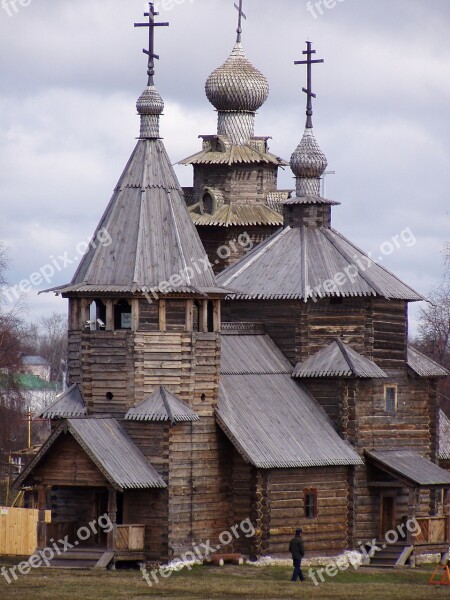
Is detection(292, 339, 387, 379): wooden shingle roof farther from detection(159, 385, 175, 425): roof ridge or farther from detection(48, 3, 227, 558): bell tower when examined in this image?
detection(159, 385, 175, 425): roof ridge

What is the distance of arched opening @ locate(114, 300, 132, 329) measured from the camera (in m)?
52.1

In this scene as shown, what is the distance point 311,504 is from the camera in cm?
5397

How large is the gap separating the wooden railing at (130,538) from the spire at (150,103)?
33.7ft

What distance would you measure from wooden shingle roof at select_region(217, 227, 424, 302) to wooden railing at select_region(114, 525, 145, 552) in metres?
7.55

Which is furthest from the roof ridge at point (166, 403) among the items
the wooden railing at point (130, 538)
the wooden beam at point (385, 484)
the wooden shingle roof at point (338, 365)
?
the wooden beam at point (385, 484)

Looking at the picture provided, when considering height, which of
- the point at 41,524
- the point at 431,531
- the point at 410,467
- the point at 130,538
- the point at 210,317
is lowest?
the point at 130,538

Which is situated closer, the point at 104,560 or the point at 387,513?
the point at 104,560

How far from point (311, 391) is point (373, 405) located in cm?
174

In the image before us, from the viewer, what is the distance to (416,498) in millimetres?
55031

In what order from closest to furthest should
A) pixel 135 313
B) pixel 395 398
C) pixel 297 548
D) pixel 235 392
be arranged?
pixel 297 548 < pixel 135 313 < pixel 235 392 < pixel 395 398

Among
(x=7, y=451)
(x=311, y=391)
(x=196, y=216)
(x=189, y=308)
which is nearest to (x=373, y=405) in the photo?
(x=311, y=391)

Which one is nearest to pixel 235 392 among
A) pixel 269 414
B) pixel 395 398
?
pixel 269 414

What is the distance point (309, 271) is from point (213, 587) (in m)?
11.9

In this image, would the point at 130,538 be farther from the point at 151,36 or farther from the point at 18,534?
A: the point at 151,36
